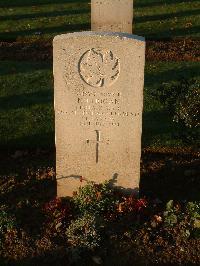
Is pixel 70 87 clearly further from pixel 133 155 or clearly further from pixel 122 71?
pixel 133 155

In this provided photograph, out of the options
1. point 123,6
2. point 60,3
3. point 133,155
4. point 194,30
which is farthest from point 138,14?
point 133,155

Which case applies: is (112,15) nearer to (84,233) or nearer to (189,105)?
(189,105)

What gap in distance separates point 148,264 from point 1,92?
7.29 meters

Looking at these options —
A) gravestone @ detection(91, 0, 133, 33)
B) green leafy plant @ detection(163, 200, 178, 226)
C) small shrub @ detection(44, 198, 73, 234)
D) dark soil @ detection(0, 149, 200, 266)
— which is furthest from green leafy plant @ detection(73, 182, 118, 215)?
gravestone @ detection(91, 0, 133, 33)

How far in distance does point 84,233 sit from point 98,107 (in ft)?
6.05

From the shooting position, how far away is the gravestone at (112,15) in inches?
554

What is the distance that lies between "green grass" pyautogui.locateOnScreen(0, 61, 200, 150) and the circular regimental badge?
245 cm

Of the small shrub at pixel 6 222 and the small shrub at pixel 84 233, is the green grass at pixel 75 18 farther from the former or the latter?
the small shrub at pixel 84 233

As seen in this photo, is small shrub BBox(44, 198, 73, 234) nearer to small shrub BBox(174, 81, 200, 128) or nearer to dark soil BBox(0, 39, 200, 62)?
Answer: small shrub BBox(174, 81, 200, 128)

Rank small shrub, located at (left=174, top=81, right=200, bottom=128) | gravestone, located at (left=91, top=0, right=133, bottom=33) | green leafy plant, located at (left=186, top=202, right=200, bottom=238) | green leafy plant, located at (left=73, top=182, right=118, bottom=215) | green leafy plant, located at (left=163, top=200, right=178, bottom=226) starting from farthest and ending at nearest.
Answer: gravestone, located at (left=91, top=0, right=133, bottom=33) < small shrub, located at (left=174, top=81, right=200, bottom=128) < green leafy plant, located at (left=73, top=182, right=118, bottom=215) < green leafy plant, located at (left=163, top=200, right=178, bottom=226) < green leafy plant, located at (left=186, top=202, right=200, bottom=238)

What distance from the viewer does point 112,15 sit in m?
14.2

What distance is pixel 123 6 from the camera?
1425 cm

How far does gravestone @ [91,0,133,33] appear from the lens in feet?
46.2

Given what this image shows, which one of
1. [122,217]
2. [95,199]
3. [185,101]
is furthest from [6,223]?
[185,101]
